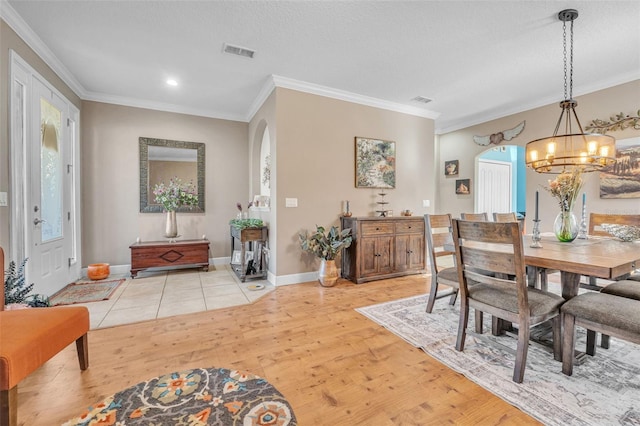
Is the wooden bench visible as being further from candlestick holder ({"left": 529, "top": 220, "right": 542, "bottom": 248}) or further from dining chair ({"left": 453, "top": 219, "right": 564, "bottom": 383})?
candlestick holder ({"left": 529, "top": 220, "right": 542, "bottom": 248})

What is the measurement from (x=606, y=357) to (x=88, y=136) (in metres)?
6.42

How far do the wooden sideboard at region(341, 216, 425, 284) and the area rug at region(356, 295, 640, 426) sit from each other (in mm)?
1325

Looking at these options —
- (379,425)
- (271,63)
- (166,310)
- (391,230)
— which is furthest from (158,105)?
(379,425)

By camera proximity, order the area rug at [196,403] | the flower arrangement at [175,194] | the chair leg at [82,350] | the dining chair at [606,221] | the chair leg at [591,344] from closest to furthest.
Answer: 1. the area rug at [196,403]
2. the chair leg at [82,350]
3. the chair leg at [591,344]
4. the dining chair at [606,221]
5. the flower arrangement at [175,194]

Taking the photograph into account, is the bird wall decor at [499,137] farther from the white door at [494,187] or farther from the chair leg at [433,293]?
the chair leg at [433,293]

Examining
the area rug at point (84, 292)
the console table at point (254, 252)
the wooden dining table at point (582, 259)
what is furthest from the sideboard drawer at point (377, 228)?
the area rug at point (84, 292)

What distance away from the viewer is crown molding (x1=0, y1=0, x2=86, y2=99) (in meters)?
2.36

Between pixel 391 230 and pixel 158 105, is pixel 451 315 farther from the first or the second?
pixel 158 105

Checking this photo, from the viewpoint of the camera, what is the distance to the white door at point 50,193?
2.86 metres

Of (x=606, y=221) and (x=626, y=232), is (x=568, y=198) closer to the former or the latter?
(x=626, y=232)

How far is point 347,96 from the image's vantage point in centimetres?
415

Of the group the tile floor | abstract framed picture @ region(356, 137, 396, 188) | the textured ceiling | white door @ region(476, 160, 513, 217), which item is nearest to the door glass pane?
the textured ceiling

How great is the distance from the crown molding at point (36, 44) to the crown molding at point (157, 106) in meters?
0.26

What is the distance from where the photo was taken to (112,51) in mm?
3000
